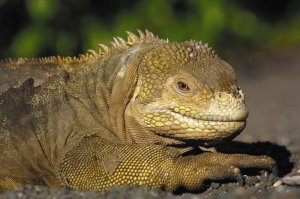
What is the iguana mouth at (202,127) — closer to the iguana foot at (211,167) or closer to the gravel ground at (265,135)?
the iguana foot at (211,167)

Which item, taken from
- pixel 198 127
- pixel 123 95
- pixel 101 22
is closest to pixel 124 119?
pixel 123 95

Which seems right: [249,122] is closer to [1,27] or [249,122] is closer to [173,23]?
[173,23]

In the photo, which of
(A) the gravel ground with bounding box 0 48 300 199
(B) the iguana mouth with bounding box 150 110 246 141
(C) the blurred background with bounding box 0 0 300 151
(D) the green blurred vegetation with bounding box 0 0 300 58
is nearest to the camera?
(A) the gravel ground with bounding box 0 48 300 199

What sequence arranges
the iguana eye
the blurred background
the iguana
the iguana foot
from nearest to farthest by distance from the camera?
the iguana foot, the iguana, the iguana eye, the blurred background

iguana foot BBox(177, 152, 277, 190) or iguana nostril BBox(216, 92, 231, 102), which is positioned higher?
iguana nostril BBox(216, 92, 231, 102)

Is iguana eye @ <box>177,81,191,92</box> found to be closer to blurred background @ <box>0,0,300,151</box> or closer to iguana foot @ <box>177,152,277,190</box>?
iguana foot @ <box>177,152,277,190</box>

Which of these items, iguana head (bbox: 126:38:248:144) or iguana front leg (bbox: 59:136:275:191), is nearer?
iguana front leg (bbox: 59:136:275:191)

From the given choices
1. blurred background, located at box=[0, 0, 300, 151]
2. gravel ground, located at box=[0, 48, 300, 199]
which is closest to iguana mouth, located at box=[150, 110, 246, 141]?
gravel ground, located at box=[0, 48, 300, 199]

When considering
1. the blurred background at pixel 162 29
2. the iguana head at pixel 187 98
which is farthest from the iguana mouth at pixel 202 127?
the blurred background at pixel 162 29

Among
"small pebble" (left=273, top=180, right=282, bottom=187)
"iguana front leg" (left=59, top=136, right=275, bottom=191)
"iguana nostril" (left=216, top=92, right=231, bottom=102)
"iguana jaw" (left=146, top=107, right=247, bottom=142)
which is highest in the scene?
"iguana nostril" (left=216, top=92, right=231, bottom=102)
